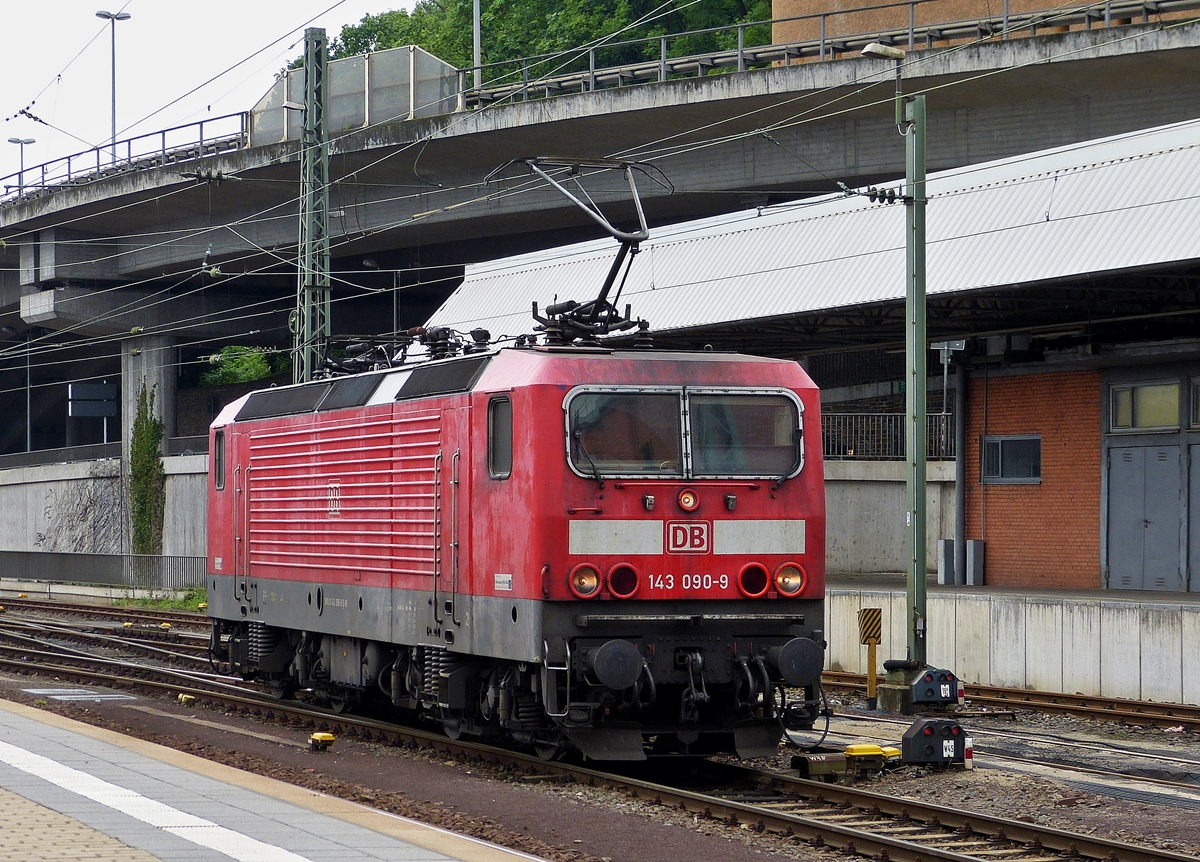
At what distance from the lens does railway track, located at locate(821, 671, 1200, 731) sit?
1623 cm

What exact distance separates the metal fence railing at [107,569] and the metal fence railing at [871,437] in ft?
61.6

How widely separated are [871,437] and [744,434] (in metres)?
18.0

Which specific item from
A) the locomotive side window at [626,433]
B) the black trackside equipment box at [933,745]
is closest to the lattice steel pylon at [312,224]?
the locomotive side window at [626,433]

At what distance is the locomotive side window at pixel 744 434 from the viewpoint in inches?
488

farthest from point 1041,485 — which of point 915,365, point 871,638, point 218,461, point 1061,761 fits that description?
point 218,461

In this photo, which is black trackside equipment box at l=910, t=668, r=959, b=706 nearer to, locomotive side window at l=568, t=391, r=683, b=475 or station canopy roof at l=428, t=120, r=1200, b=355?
locomotive side window at l=568, t=391, r=683, b=475

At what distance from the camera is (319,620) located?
16.0 meters

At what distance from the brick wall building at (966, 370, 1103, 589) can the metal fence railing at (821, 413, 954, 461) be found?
153 cm

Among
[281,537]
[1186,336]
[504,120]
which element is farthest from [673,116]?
[281,537]

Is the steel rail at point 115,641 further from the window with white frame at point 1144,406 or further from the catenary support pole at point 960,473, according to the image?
the window with white frame at point 1144,406

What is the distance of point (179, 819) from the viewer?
29.3 ft

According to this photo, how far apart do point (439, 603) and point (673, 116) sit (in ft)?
69.5

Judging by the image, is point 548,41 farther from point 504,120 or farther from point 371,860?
point 371,860

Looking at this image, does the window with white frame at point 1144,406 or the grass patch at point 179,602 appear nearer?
the window with white frame at point 1144,406
